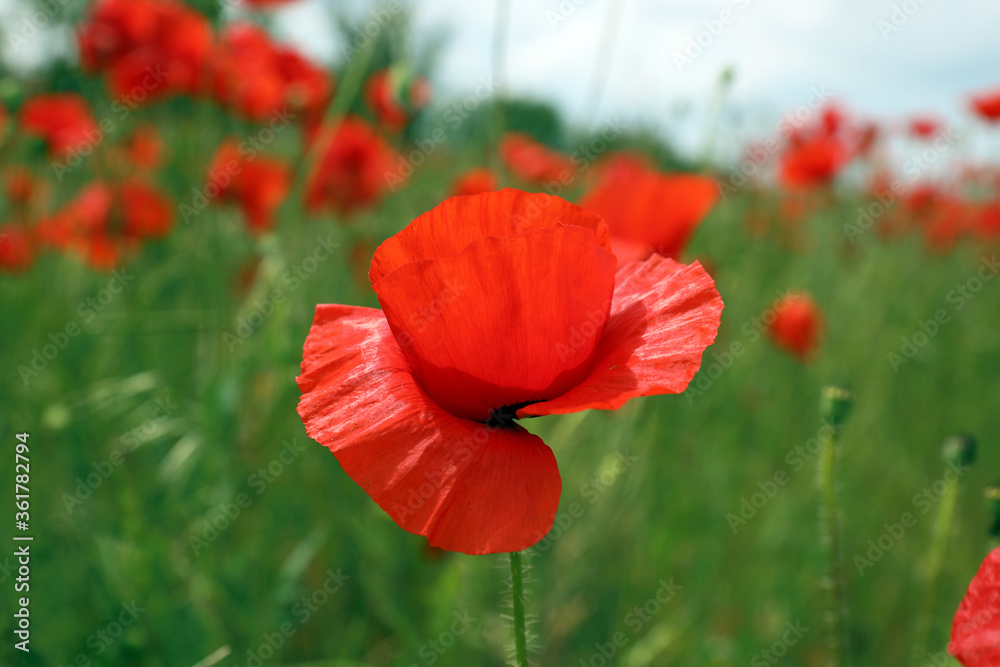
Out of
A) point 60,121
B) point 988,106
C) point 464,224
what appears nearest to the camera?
point 464,224

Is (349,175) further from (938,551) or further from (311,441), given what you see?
(938,551)

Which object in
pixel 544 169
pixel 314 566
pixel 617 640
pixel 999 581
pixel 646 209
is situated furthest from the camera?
pixel 544 169

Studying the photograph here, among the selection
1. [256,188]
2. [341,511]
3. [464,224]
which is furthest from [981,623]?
[256,188]

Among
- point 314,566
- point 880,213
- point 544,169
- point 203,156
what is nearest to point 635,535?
point 314,566

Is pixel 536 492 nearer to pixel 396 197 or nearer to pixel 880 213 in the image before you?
pixel 396 197

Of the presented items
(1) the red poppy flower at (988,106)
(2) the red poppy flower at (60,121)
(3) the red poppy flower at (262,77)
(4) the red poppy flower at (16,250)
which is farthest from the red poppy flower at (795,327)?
(1) the red poppy flower at (988,106)

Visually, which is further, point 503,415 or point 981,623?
point 503,415
